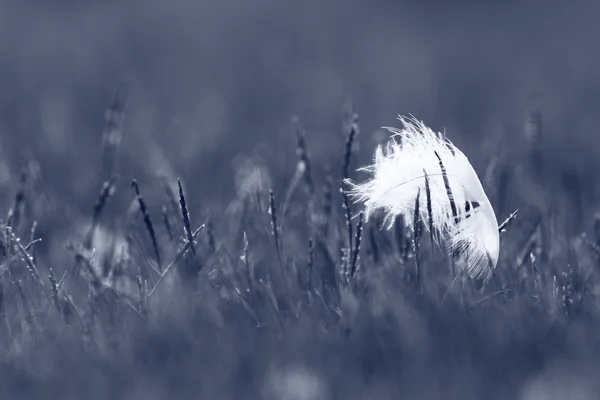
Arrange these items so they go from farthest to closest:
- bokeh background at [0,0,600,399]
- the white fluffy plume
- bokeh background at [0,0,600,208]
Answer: bokeh background at [0,0,600,208] → bokeh background at [0,0,600,399] → the white fluffy plume

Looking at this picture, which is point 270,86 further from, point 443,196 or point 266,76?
point 443,196

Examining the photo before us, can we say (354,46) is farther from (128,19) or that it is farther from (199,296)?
(199,296)

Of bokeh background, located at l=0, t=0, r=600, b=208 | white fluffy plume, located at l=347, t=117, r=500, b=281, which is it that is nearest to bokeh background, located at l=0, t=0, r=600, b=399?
bokeh background, located at l=0, t=0, r=600, b=208

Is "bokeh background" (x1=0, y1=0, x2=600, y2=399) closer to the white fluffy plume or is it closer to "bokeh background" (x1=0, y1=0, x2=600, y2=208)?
"bokeh background" (x1=0, y1=0, x2=600, y2=208)

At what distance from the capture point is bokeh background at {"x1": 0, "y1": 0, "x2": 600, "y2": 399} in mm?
4984

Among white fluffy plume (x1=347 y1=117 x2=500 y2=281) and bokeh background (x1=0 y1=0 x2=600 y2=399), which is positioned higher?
bokeh background (x1=0 y1=0 x2=600 y2=399)

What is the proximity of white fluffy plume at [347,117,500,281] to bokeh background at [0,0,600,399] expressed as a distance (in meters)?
0.55

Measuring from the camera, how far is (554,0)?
9484mm

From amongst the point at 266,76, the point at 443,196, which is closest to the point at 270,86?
the point at 266,76

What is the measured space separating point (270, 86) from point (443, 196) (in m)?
4.03

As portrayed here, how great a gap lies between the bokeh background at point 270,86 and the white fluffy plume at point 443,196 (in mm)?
545

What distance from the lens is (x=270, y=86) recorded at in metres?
7.07

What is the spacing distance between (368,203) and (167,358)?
2.71 ft

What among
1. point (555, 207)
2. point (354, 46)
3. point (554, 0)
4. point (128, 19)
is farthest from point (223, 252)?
point (554, 0)
